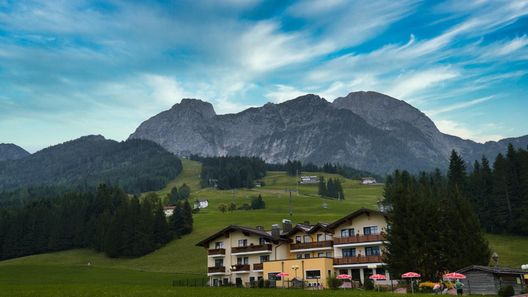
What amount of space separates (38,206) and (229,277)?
96937mm

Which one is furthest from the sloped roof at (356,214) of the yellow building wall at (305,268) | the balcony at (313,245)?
the yellow building wall at (305,268)

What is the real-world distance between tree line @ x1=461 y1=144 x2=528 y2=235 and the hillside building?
45.8 meters

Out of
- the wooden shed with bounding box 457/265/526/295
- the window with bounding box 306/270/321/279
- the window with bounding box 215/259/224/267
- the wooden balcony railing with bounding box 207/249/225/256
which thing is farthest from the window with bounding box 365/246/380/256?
the window with bounding box 215/259/224/267

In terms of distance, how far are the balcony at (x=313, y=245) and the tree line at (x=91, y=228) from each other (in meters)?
56.9

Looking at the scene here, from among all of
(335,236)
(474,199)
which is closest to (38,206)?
(335,236)

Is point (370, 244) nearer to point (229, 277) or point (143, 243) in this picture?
point (229, 277)

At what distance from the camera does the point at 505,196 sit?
106500 millimetres

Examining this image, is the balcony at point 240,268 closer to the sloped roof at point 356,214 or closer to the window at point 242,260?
the window at point 242,260

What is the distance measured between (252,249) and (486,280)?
41513 mm

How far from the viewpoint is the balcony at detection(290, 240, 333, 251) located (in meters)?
75.6

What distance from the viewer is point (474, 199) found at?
377 feet

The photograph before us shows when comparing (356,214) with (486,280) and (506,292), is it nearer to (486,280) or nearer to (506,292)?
(486,280)

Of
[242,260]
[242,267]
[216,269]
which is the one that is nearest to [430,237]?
[242,267]

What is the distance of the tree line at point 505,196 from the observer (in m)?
102
